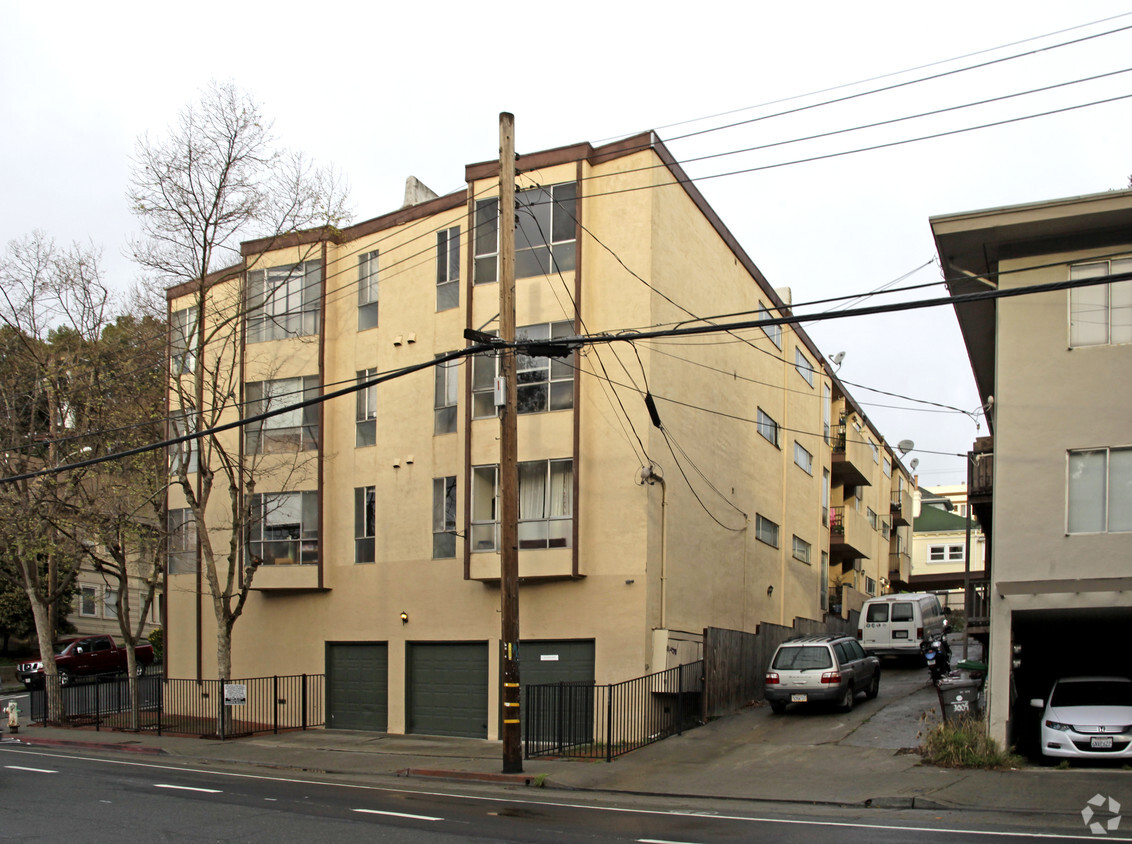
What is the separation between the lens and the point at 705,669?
22.1 m

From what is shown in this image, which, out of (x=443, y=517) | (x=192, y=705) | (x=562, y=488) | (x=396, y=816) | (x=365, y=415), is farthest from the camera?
(x=192, y=705)

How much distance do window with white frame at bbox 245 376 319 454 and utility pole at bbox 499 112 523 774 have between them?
10.6m

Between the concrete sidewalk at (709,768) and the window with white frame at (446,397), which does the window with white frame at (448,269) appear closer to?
the window with white frame at (446,397)

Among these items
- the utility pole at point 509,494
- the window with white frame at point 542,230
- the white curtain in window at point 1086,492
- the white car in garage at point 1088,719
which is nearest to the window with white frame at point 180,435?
the window with white frame at point 542,230

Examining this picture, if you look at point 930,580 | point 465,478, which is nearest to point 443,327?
point 465,478

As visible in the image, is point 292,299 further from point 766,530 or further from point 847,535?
point 847,535

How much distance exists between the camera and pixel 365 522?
25641 mm

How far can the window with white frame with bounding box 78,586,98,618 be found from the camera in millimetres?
47684

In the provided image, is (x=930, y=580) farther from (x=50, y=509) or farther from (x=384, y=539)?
(x=50, y=509)

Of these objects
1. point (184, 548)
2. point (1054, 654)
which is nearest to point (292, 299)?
point (184, 548)

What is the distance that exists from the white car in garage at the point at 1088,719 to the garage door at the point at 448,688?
11.7 m

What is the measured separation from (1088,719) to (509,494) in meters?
9.31

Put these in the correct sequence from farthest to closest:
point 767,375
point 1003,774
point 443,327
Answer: point 767,375
point 443,327
point 1003,774

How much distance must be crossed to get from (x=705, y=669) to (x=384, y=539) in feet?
27.1
